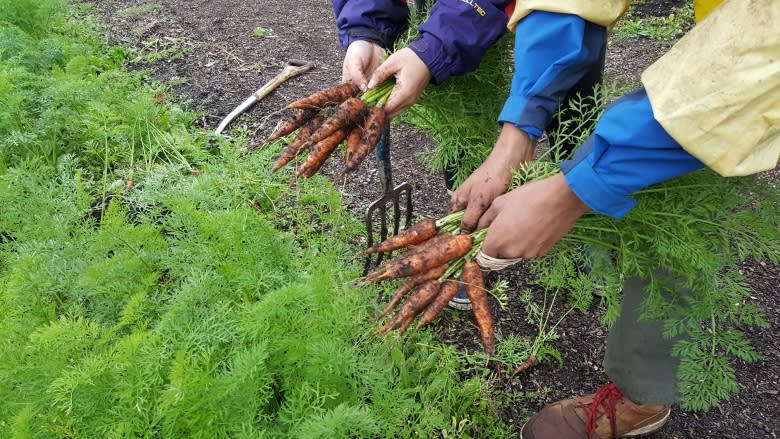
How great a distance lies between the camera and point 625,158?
1.17m

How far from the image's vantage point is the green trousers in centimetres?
170

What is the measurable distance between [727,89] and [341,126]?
1170mm

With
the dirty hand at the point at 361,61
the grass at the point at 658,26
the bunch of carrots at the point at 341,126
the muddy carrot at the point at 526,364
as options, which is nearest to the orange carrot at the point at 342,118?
the bunch of carrots at the point at 341,126

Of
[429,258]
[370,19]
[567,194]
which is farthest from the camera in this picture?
[370,19]

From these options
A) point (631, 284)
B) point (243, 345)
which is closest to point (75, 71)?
point (243, 345)

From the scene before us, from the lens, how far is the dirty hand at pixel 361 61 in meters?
1.97

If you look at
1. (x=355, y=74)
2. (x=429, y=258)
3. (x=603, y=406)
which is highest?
(x=355, y=74)

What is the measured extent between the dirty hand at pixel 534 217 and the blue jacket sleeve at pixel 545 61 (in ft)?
0.96

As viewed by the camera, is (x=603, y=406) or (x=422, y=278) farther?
(x=603, y=406)

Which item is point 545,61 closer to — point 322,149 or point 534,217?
point 534,217

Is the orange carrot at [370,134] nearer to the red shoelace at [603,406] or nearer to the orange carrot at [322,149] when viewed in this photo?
the orange carrot at [322,149]

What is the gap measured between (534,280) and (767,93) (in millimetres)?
1689

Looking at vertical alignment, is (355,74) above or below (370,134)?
above

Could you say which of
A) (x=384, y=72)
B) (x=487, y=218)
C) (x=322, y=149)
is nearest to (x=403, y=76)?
(x=384, y=72)
